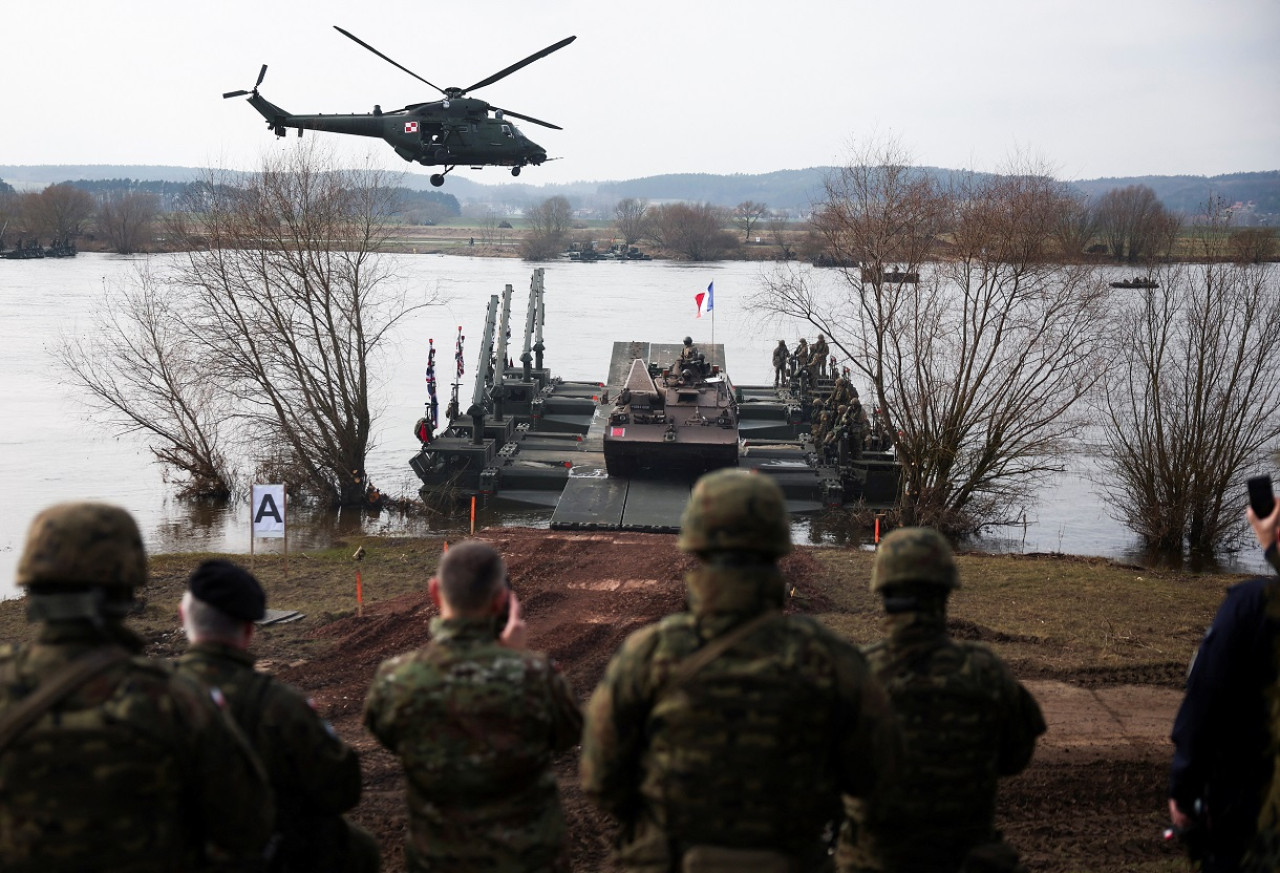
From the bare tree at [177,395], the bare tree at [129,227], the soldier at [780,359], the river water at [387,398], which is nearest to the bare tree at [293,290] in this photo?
the bare tree at [177,395]

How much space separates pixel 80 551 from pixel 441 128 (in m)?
18.3

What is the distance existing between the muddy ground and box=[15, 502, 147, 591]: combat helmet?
424 cm

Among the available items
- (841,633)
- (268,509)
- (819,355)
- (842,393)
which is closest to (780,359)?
(819,355)

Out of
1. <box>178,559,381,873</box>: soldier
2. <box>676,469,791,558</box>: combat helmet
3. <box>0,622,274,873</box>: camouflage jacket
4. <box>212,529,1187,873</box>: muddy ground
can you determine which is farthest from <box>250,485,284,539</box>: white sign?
<box>676,469,791,558</box>: combat helmet

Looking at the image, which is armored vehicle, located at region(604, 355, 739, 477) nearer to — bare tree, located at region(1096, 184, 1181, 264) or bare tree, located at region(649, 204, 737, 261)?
bare tree, located at region(1096, 184, 1181, 264)

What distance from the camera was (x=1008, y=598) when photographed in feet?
54.5

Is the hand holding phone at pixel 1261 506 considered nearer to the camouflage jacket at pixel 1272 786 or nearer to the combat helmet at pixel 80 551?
the camouflage jacket at pixel 1272 786

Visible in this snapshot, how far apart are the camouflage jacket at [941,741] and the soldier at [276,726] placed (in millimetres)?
1946

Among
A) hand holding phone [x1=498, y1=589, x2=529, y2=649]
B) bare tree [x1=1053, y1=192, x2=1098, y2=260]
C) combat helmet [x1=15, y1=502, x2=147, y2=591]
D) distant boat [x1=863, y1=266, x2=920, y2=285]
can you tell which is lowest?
hand holding phone [x1=498, y1=589, x2=529, y2=649]

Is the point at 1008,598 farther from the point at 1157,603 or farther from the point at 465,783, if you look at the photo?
the point at 465,783

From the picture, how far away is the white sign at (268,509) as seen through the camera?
17.1m

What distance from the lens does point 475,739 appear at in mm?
4340

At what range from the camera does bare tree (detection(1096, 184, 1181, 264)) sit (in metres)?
28.3

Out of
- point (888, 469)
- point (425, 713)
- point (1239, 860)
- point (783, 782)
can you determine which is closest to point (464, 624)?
point (425, 713)
